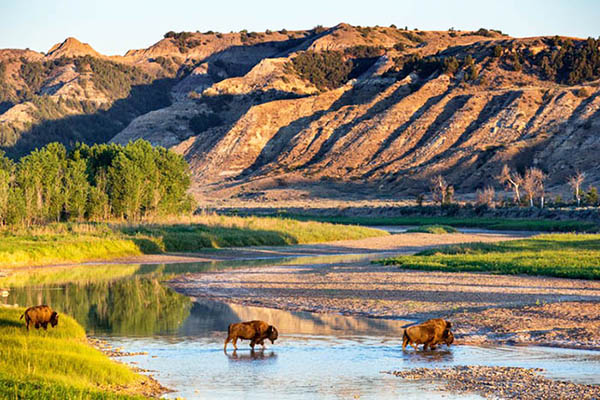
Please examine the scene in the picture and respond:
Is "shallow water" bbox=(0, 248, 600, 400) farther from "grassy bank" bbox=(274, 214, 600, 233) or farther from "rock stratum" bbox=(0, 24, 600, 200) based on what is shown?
"rock stratum" bbox=(0, 24, 600, 200)

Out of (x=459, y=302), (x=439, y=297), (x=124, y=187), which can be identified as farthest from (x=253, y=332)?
(x=124, y=187)

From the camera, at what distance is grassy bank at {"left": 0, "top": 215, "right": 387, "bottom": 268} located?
128 feet

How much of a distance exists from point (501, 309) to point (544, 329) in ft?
9.61

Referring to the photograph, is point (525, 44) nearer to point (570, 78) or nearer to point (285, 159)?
point (570, 78)

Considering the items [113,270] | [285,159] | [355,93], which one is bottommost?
[113,270]

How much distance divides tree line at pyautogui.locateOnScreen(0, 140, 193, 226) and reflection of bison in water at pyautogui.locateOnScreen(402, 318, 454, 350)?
1375 inches

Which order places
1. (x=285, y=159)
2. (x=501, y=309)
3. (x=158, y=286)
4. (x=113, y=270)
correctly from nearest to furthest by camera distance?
1. (x=501, y=309)
2. (x=158, y=286)
3. (x=113, y=270)
4. (x=285, y=159)

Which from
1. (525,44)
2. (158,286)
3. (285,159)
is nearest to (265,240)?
(158,286)

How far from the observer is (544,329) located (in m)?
17.7

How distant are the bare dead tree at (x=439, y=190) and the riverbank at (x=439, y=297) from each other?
6229 cm

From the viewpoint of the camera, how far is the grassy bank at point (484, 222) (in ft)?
226

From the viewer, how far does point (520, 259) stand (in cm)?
3441

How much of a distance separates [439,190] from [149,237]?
6398 centimetres

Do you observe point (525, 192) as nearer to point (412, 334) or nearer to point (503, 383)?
point (412, 334)
